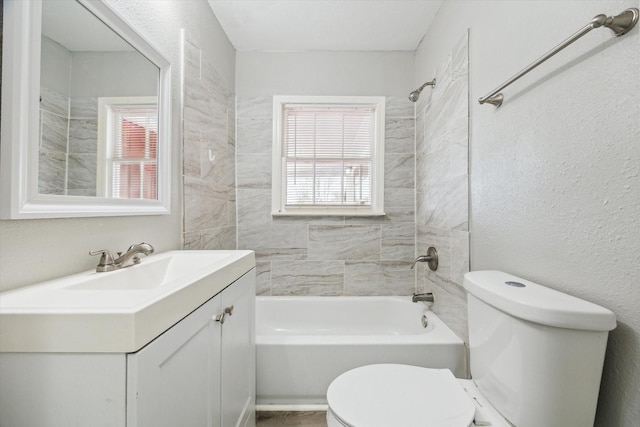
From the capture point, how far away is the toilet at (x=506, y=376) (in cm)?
73

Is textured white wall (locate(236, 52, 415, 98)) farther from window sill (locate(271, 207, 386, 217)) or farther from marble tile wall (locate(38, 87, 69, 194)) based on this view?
marble tile wall (locate(38, 87, 69, 194))

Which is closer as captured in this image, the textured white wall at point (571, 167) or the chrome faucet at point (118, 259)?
the textured white wall at point (571, 167)

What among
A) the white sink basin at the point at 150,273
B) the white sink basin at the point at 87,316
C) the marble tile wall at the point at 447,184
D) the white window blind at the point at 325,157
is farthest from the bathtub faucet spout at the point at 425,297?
the white sink basin at the point at 87,316

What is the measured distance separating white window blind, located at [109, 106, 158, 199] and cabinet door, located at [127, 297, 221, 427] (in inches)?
25.0

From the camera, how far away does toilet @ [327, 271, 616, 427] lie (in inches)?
28.7

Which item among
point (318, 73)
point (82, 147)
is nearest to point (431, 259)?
point (318, 73)

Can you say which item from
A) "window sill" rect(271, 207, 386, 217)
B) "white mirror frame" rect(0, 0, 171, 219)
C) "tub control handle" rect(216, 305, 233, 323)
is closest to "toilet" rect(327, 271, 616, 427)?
"tub control handle" rect(216, 305, 233, 323)

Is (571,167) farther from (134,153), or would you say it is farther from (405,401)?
(134,153)

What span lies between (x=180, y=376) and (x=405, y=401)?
2.41 feet

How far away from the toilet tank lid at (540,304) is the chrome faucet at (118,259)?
3.98 ft

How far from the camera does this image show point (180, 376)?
71cm

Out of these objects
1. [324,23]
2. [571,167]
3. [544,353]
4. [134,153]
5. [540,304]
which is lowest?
[544,353]

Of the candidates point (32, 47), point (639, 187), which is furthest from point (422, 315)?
point (32, 47)

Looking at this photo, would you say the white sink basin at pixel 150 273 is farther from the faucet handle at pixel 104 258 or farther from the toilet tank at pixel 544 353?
the toilet tank at pixel 544 353
